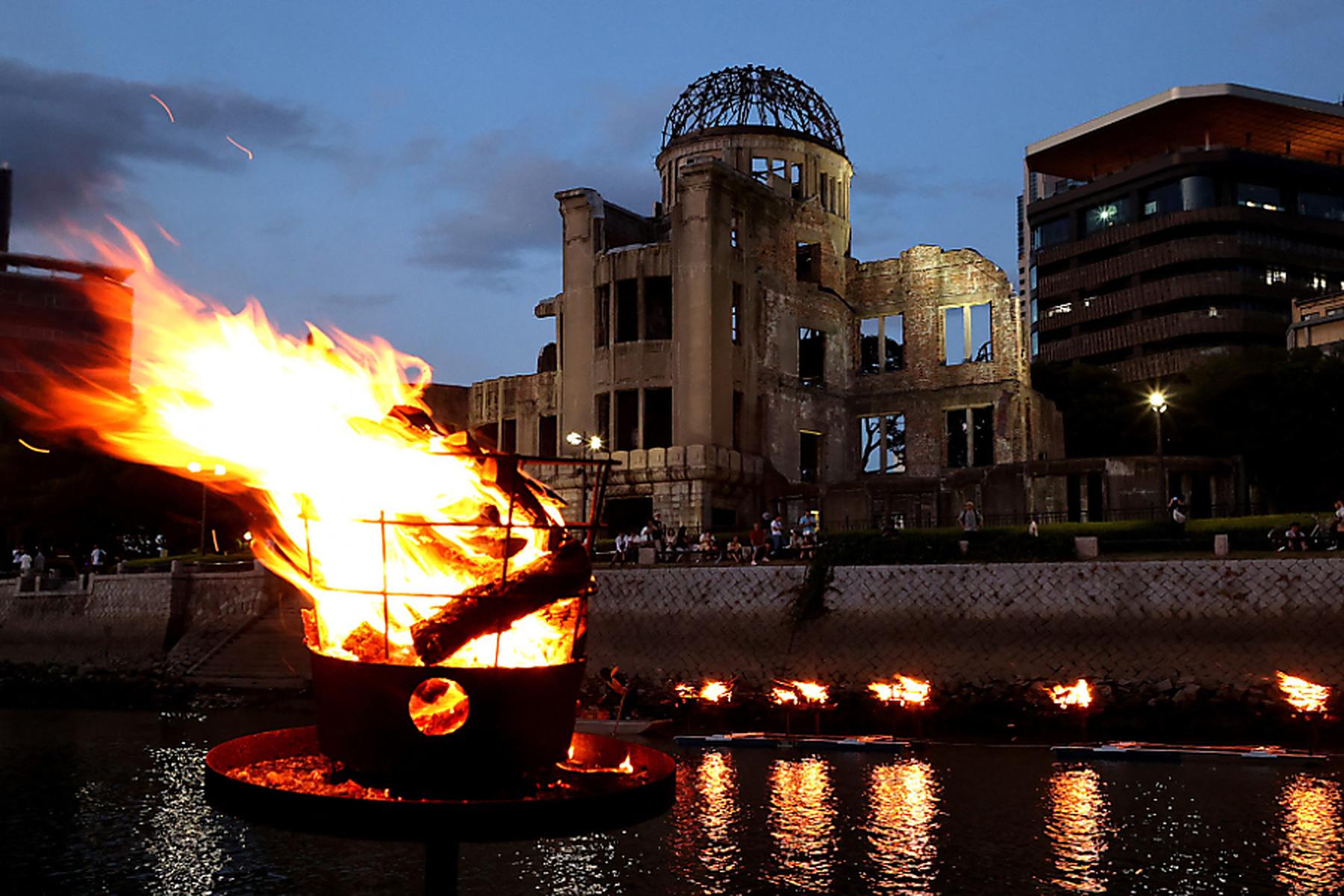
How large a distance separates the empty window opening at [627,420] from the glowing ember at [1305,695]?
92.0 feet

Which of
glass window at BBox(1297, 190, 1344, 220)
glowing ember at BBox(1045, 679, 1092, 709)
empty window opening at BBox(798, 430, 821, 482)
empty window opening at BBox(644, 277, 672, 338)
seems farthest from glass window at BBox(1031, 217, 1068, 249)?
glowing ember at BBox(1045, 679, 1092, 709)

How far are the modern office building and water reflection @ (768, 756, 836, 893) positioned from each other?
2897 inches

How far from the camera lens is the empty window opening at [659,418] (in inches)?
2003

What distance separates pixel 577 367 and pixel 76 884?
36522 mm

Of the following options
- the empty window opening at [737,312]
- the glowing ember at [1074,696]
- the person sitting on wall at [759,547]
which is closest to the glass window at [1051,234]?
the empty window opening at [737,312]

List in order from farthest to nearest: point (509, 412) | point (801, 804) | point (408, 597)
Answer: point (509, 412) < point (801, 804) < point (408, 597)

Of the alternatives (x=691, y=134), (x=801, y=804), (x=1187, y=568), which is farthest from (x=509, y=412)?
(x=801, y=804)

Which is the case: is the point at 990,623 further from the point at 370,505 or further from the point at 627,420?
the point at 370,505

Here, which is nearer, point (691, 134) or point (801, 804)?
point (801, 804)

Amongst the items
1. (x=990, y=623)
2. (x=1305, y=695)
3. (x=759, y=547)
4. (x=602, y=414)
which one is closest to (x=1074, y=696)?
(x=990, y=623)

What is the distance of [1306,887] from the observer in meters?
13.7

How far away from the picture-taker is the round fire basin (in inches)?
236

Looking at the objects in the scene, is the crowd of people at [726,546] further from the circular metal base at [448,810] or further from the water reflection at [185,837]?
the circular metal base at [448,810]

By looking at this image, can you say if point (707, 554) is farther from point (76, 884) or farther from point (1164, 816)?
point (76, 884)
